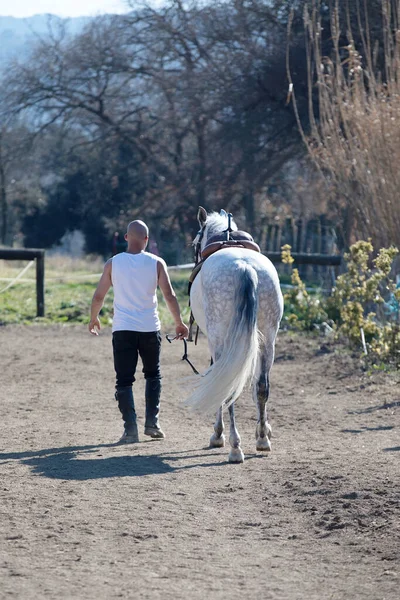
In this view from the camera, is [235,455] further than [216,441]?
No

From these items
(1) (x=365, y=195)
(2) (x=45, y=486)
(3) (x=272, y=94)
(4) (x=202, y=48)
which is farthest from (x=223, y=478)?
(4) (x=202, y=48)

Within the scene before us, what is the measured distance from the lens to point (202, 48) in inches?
1033

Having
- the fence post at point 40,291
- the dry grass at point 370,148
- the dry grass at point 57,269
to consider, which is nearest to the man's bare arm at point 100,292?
the dry grass at point 370,148

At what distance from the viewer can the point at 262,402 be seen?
6887 millimetres

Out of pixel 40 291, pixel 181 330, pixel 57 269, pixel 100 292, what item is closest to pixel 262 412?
pixel 181 330

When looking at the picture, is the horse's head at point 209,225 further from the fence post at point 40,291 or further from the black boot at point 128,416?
the fence post at point 40,291

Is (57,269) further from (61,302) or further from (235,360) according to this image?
(235,360)

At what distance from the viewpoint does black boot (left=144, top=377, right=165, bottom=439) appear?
7348 millimetres

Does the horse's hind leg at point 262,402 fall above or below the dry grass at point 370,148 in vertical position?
below

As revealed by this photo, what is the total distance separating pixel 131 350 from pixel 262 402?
116cm

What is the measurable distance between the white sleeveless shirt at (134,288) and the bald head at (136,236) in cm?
6

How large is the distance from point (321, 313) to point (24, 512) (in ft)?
31.2

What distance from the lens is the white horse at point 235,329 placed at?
629 centimetres

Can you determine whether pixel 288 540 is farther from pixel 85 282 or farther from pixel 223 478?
pixel 85 282
